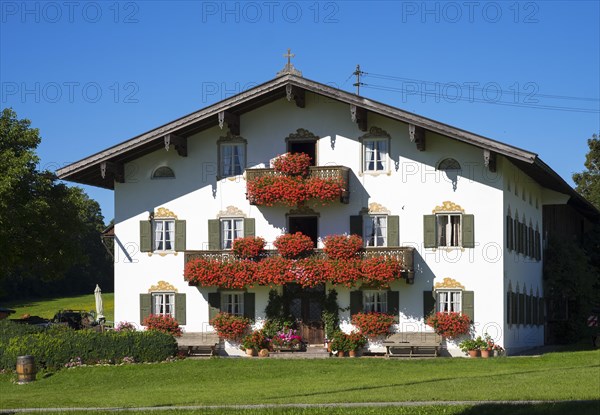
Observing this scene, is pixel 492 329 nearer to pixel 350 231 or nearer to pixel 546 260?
pixel 350 231

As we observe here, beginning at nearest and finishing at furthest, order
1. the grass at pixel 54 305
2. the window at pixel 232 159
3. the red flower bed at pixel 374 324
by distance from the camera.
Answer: the red flower bed at pixel 374 324 → the window at pixel 232 159 → the grass at pixel 54 305

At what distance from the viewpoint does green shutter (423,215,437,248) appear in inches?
1590

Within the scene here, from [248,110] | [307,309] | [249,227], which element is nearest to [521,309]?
[307,309]

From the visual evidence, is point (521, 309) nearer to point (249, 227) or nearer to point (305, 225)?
point (305, 225)

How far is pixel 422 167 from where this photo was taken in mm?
40656

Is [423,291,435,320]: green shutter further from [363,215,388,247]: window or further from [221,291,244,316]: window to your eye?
[221,291,244,316]: window


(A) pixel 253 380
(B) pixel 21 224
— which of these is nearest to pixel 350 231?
(A) pixel 253 380

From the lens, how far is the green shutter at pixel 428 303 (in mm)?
40375

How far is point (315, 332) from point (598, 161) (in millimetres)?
40572

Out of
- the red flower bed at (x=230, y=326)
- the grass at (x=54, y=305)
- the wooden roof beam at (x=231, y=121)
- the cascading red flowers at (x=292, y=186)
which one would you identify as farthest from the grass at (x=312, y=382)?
the grass at (x=54, y=305)

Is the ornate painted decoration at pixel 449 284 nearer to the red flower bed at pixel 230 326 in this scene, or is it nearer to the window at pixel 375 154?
the window at pixel 375 154

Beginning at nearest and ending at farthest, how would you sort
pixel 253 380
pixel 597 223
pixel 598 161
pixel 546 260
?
pixel 253 380 → pixel 546 260 → pixel 597 223 → pixel 598 161

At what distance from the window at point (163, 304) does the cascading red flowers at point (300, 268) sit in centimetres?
179

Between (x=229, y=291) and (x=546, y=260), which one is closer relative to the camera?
(x=229, y=291)
